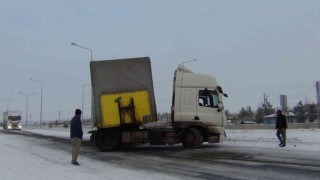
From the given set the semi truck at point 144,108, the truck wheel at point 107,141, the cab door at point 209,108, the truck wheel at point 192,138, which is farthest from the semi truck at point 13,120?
the cab door at point 209,108

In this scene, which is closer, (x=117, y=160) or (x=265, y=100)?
(x=117, y=160)

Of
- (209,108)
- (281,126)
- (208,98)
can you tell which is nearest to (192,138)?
(209,108)

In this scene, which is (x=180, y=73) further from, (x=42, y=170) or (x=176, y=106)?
(x=42, y=170)

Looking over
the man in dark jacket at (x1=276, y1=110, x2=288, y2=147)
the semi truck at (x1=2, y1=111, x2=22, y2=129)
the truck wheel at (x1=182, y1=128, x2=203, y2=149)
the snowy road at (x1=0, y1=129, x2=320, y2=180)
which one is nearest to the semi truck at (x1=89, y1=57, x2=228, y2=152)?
the truck wheel at (x1=182, y1=128, x2=203, y2=149)

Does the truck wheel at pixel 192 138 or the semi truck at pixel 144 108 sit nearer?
the semi truck at pixel 144 108

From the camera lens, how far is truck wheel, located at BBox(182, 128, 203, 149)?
20.4 meters

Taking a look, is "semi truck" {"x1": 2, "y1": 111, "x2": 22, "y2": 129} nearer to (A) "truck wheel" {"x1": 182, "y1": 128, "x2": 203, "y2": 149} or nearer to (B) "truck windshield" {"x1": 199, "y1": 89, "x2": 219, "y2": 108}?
(A) "truck wheel" {"x1": 182, "y1": 128, "x2": 203, "y2": 149}

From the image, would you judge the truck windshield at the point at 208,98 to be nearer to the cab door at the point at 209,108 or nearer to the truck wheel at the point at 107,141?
the cab door at the point at 209,108

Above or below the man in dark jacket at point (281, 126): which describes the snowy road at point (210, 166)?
below

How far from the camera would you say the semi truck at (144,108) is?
66.4 feet

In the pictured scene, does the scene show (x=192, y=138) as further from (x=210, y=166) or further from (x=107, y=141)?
(x=210, y=166)

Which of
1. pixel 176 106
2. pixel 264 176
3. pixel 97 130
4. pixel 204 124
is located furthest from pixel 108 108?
pixel 264 176

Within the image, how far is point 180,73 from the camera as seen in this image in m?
20.9

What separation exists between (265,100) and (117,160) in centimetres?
10129
